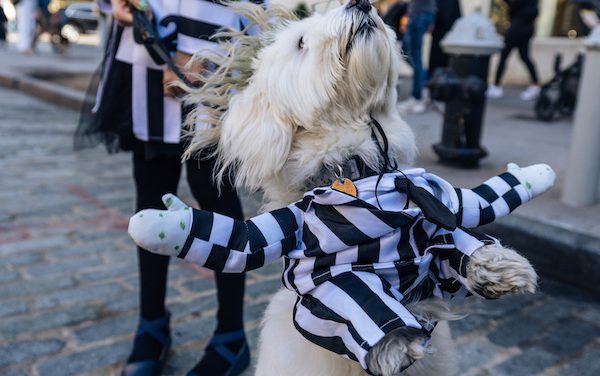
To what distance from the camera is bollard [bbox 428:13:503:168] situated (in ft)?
17.2

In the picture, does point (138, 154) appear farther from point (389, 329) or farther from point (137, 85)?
point (389, 329)

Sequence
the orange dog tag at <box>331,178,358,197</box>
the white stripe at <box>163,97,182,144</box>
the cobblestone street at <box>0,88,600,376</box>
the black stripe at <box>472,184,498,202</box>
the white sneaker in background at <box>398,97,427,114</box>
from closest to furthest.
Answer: the orange dog tag at <box>331,178,358,197</box> → the black stripe at <box>472,184,498,202</box> → the white stripe at <box>163,97,182,144</box> → the cobblestone street at <box>0,88,600,376</box> → the white sneaker in background at <box>398,97,427,114</box>

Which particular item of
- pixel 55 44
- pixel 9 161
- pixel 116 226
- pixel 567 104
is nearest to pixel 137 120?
pixel 116 226

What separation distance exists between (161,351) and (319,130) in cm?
152

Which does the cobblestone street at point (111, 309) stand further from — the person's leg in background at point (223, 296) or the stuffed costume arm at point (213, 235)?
the stuffed costume arm at point (213, 235)

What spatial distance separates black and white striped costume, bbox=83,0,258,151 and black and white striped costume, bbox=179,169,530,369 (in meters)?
0.98

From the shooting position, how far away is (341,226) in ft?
4.99

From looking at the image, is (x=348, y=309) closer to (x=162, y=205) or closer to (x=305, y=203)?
(x=305, y=203)

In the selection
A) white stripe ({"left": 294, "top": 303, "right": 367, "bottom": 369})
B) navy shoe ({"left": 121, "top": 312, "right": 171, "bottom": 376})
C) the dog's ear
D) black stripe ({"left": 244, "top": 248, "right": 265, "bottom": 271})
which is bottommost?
navy shoe ({"left": 121, "top": 312, "right": 171, "bottom": 376})

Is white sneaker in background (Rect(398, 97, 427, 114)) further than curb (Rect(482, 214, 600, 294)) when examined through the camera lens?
Yes

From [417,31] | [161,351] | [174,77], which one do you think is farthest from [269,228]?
[417,31]

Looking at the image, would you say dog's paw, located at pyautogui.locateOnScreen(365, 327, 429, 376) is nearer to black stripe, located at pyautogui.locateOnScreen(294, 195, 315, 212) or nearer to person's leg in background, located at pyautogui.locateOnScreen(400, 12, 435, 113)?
black stripe, located at pyautogui.locateOnScreen(294, 195, 315, 212)

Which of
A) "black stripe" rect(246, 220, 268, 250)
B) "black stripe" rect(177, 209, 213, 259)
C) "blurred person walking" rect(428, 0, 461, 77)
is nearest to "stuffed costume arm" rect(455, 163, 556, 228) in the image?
"black stripe" rect(246, 220, 268, 250)

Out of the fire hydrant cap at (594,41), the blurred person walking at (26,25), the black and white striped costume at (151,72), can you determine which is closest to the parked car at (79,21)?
the blurred person walking at (26,25)
